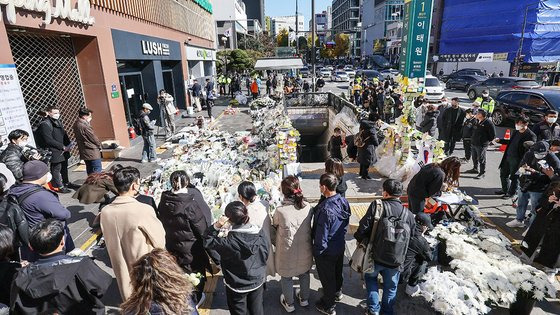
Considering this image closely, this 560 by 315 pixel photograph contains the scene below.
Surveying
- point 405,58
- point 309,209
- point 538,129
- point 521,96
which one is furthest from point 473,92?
point 309,209

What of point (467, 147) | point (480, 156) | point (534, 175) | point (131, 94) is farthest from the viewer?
point (131, 94)

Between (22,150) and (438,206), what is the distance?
Answer: 704 centimetres

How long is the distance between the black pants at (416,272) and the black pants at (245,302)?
2.00m

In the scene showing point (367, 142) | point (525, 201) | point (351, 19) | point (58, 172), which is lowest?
point (525, 201)

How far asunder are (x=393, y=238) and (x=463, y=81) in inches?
1132

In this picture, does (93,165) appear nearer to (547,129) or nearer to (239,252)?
(239,252)

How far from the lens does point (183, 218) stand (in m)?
3.57

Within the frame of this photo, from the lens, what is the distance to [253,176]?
654cm

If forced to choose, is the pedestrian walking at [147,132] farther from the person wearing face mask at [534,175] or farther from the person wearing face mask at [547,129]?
the person wearing face mask at [547,129]

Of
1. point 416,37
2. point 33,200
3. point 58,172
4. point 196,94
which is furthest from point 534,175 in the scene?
point 196,94

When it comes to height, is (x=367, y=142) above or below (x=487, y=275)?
above

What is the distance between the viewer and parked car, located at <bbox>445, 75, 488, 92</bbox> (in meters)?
26.4

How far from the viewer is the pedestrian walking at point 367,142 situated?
6949 millimetres

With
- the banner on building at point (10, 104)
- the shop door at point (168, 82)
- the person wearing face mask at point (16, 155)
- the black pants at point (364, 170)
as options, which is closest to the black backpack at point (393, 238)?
the black pants at point (364, 170)
